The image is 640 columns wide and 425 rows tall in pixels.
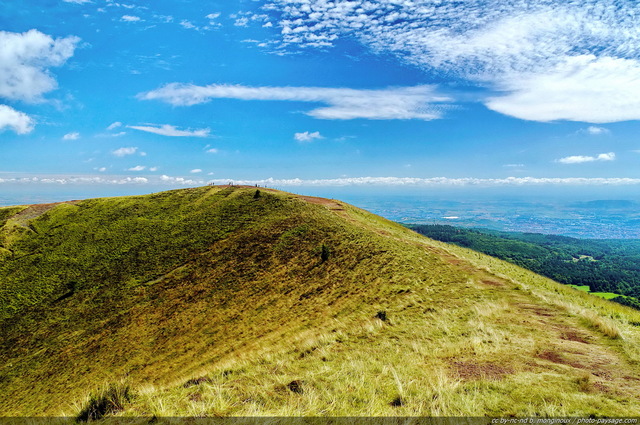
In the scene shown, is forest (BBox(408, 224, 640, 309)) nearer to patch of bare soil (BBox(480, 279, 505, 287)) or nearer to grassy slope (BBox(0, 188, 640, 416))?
patch of bare soil (BBox(480, 279, 505, 287))

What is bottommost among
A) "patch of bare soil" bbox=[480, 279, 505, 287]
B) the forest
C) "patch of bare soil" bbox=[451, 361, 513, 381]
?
the forest

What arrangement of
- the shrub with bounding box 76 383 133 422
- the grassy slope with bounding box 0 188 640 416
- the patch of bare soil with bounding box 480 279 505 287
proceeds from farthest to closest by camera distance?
the patch of bare soil with bounding box 480 279 505 287 < the grassy slope with bounding box 0 188 640 416 < the shrub with bounding box 76 383 133 422

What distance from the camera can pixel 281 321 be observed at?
20969 mm

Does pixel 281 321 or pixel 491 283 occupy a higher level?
pixel 491 283

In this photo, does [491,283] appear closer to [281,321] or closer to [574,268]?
[281,321]

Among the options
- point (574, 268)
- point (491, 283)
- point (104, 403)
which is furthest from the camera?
point (574, 268)

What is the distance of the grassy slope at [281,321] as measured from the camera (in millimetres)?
7676

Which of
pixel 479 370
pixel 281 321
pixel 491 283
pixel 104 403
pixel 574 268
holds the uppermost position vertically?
pixel 104 403

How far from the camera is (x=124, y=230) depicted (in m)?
41.4

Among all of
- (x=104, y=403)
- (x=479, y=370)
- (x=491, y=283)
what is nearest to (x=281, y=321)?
(x=104, y=403)

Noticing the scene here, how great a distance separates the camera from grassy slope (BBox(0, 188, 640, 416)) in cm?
768

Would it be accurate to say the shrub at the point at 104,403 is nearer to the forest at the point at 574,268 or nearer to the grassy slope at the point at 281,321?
the grassy slope at the point at 281,321

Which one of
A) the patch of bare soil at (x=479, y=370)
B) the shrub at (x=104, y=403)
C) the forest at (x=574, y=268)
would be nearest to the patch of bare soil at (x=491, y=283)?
the patch of bare soil at (x=479, y=370)

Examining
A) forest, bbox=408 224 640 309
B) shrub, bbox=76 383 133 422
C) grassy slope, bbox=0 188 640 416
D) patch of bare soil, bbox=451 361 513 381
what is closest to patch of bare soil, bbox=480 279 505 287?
grassy slope, bbox=0 188 640 416
